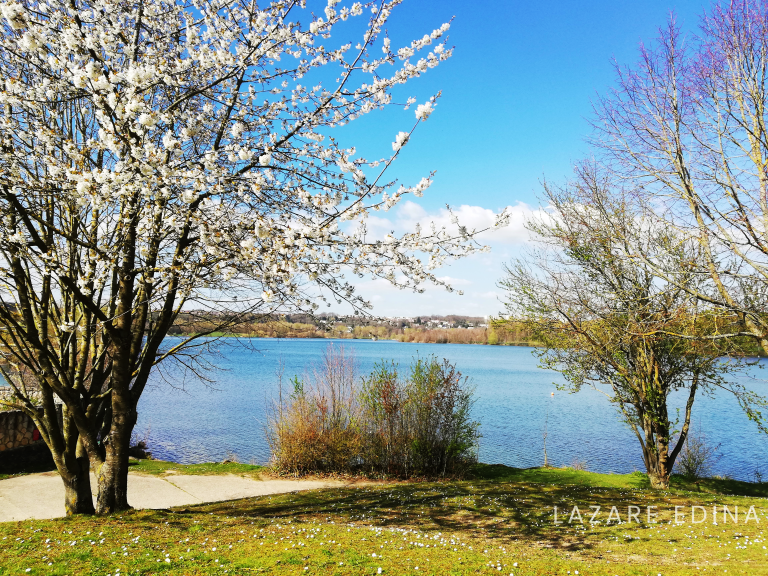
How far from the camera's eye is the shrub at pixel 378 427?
40.6 ft

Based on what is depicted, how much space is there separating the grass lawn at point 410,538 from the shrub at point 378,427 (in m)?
3.49

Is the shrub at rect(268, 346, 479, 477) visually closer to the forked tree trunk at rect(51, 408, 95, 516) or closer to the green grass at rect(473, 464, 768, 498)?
the green grass at rect(473, 464, 768, 498)

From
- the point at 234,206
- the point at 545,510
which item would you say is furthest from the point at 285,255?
the point at 545,510

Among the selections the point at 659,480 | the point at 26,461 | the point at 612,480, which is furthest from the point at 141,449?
the point at 659,480

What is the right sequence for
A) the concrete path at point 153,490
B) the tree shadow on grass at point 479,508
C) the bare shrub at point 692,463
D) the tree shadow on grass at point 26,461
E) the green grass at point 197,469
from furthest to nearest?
1. the bare shrub at point 692,463
2. the tree shadow on grass at point 26,461
3. the green grass at point 197,469
4. the concrete path at point 153,490
5. the tree shadow on grass at point 479,508

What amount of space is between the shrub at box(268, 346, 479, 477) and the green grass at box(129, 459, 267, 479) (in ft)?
2.37

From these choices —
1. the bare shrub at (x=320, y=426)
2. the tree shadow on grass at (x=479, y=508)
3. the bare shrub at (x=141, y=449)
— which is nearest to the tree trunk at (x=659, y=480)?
the tree shadow on grass at (x=479, y=508)

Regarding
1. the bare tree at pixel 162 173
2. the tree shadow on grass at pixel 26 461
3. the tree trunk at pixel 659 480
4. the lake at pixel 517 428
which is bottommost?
the lake at pixel 517 428

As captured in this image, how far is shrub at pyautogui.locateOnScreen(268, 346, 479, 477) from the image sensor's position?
12383 millimetres

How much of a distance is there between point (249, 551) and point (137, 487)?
6198mm

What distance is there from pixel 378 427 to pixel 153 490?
220 inches

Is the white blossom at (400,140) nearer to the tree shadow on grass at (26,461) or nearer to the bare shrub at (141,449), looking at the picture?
the tree shadow on grass at (26,461)

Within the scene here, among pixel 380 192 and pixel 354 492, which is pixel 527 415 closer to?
pixel 354 492

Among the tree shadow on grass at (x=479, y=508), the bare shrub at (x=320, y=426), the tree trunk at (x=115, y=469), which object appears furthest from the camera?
the bare shrub at (x=320, y=426)
